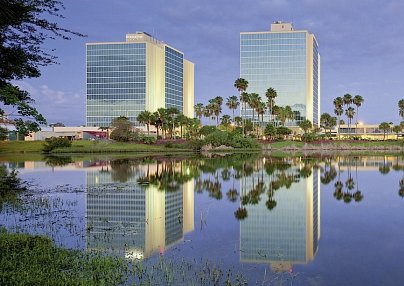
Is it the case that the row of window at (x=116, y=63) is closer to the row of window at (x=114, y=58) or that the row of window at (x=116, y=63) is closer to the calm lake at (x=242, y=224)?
the row of window at (x=114, y=58)

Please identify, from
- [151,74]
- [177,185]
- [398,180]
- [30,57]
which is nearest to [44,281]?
[30,57]

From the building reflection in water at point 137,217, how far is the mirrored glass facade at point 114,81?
147706mm

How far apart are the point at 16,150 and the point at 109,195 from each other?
101m

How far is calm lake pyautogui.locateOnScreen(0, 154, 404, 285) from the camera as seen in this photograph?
1586cm

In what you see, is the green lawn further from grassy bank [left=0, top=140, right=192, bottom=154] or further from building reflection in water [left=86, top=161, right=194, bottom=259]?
building reflection in water [left=86, top=161, right=194, bottom=259]

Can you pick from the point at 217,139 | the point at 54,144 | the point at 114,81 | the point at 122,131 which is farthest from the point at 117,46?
the point at 217,139

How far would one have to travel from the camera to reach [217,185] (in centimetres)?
4169

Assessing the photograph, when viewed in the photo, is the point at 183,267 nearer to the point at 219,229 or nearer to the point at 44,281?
the point at 44,281

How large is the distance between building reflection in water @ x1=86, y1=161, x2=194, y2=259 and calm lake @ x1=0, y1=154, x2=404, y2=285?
5 centimetres

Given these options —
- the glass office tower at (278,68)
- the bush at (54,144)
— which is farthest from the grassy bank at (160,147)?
the glass office tower at (278,68)

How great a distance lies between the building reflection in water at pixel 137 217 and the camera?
1831 centimetres

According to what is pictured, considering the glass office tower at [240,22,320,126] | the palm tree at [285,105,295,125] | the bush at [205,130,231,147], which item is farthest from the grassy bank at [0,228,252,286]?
the glass office tower at [240,22,320,126]

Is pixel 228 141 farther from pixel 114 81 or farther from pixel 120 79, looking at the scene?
pixel 114 81

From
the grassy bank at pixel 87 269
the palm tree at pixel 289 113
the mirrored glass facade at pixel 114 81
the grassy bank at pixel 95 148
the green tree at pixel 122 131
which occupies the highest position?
the mirrored glass facade at pixel 114 81
